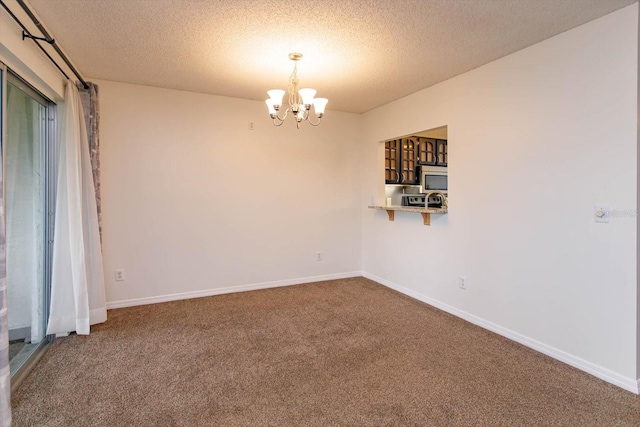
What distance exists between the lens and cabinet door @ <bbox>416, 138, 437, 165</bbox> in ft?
18.1

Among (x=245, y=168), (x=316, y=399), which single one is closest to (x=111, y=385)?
(x=316, y=399)

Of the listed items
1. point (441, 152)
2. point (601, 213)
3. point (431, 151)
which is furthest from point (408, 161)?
point (601, 213)

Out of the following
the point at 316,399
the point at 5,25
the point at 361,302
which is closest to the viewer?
the point at 5,25

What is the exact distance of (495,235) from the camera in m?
3.07

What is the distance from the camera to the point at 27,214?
2609mm

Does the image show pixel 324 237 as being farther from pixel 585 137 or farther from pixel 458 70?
pixel 585 137

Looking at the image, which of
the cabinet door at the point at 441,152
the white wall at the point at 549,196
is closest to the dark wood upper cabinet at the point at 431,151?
the cabinet door at the point at 441,152

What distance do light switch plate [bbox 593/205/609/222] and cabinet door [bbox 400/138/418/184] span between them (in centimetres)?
306

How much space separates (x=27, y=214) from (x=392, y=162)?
441cm

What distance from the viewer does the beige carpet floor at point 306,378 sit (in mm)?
1891

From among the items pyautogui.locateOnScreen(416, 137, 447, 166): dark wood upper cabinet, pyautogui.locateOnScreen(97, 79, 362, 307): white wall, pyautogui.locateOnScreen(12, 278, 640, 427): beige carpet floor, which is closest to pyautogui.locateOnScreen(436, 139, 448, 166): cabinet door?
pyautogui.locateOnScreen(416, 137, 447, 166): dark wood upper cabinet

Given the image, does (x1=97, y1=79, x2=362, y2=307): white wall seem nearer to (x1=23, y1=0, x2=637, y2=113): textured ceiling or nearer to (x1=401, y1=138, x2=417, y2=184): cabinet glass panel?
(x1=23, y1=0, x2=637, y2=113): textured ceiling

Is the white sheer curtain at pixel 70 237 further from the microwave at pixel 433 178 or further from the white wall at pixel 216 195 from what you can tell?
the microwave at pixel 433 178

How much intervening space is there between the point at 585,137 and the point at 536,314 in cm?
144
